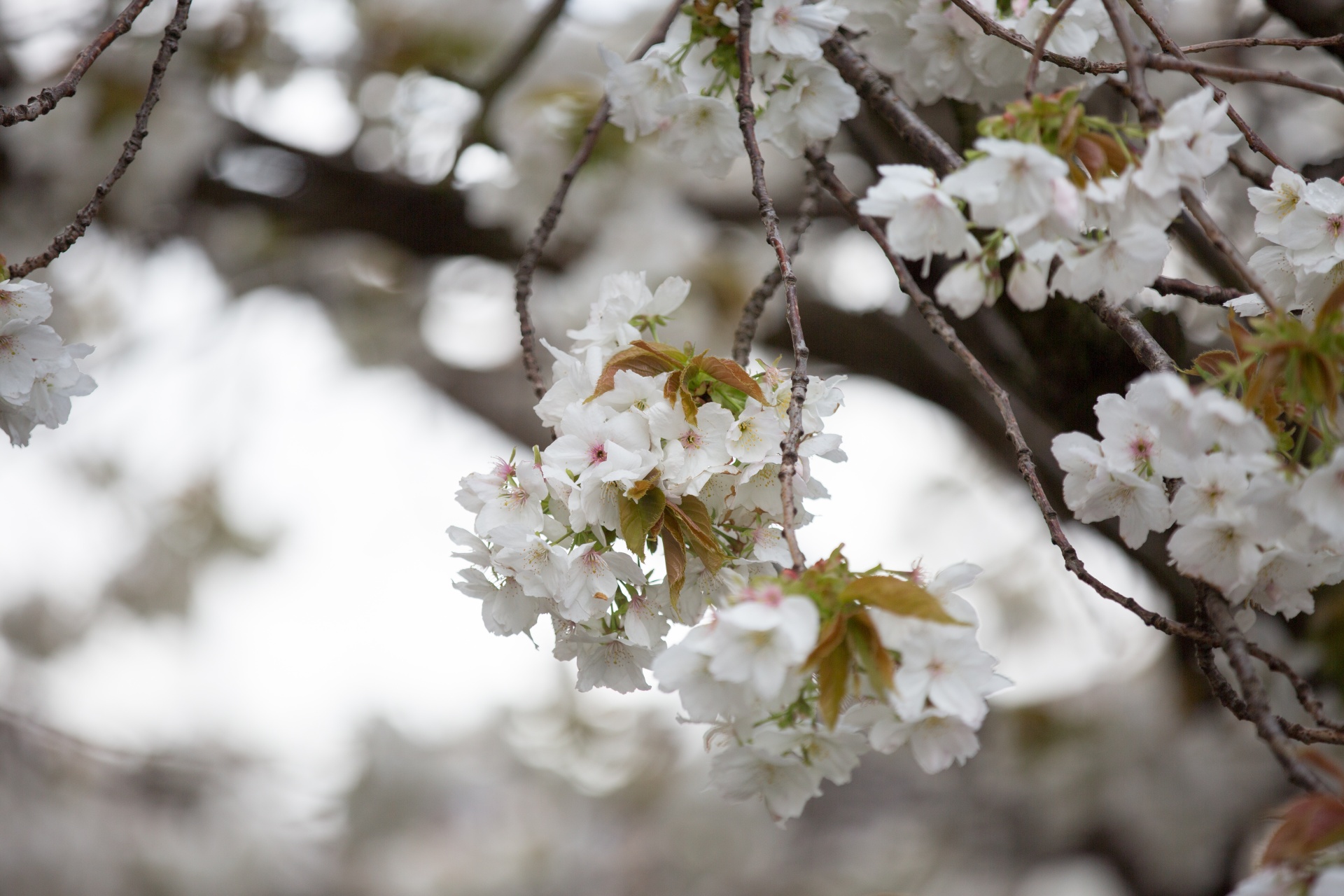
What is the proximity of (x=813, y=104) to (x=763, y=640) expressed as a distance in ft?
2.05

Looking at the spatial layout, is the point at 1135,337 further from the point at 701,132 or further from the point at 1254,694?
the point at 701,132

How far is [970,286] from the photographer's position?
66 centimetres

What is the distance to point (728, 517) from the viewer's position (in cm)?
73

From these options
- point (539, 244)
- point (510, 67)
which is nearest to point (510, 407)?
point (510, 67)

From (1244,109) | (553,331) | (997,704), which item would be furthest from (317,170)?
(997,704)

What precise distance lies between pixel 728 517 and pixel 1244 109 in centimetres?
240

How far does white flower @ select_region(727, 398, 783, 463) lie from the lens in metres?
0.68

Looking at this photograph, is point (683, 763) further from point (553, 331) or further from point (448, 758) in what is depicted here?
point (553, 331)

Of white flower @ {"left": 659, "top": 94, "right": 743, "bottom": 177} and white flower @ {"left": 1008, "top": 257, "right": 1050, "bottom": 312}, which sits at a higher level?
white flower @ {"left": 659, "top": 94, "right": 743, "bottom": 177}

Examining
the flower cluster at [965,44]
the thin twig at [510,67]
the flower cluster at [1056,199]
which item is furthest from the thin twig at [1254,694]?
the thin twig at [510,67]

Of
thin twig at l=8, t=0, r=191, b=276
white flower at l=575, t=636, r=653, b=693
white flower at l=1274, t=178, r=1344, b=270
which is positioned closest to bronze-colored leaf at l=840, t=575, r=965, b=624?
white flower at l=575, t=636, r=653, b=693

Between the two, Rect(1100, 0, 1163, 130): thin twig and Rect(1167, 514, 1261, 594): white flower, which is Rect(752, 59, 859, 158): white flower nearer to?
Rect(1100, 0, 1163, 130): thin twig

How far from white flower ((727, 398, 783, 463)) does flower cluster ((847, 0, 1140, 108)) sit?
0.57m

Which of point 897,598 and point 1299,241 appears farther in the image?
point 1299,241
